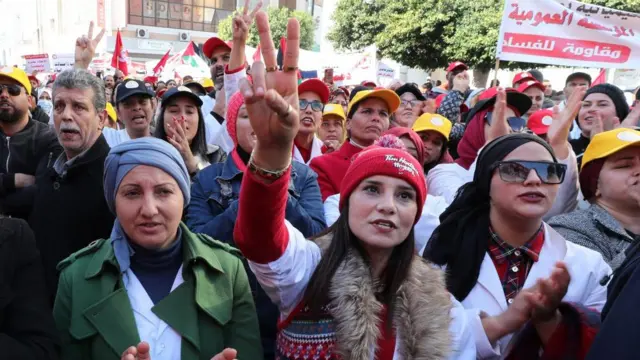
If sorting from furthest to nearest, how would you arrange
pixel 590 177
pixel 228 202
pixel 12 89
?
pixel 12 89 < pixel 590 177 < pixel 228 202

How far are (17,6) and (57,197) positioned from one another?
58.6 m

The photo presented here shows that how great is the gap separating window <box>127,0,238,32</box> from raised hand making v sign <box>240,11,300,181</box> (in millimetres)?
46776

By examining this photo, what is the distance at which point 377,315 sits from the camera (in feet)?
6.10

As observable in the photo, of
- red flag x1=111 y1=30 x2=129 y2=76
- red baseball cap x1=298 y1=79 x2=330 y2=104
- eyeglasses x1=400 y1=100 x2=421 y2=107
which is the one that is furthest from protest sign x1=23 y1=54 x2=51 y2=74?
red baseball cap x1=298 y1=79 x2=330 y2=104

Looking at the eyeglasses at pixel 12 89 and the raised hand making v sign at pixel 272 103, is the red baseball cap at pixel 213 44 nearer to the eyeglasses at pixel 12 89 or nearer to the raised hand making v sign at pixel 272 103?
the eyeglasses at pixel 12 89

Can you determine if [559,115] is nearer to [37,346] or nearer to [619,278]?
[619,278]

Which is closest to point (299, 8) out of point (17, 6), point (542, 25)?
point (17, 6)

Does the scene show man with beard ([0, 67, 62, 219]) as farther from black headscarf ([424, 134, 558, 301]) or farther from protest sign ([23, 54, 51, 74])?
protest sign ([23, 54, 51, 74])

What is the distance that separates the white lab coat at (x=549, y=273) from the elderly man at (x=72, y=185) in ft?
6.64

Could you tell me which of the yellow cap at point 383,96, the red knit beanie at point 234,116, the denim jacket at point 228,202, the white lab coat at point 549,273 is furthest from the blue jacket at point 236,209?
the yellow cap at point 383,96

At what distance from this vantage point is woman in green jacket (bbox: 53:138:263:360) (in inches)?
76.2

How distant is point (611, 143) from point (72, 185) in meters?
2.96

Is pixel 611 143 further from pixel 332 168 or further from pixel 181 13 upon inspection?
pixel 181 13

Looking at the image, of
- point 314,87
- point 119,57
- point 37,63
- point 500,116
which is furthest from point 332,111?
point 37,63
